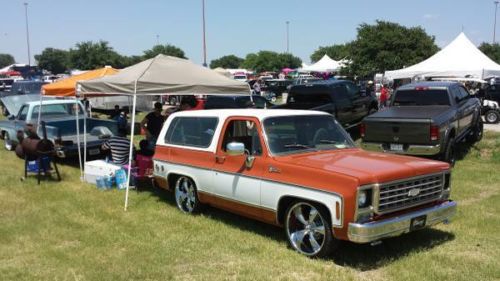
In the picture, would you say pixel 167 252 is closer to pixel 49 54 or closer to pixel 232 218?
pixel 232 218

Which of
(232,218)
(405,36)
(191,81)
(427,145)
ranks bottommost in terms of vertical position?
(232,218)

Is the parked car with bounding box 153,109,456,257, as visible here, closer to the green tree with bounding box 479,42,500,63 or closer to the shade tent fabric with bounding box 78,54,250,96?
the shade tent fabric with bounding box 78,54,250,96

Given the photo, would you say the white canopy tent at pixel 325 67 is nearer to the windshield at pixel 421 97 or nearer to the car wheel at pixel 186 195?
the windshield at pixel 421 97

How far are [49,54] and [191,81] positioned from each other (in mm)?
114908

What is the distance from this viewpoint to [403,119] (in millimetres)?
10695

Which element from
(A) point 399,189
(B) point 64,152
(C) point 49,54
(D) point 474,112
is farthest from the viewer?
(C) point 49,54

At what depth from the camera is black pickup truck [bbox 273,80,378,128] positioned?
1497 centimetres

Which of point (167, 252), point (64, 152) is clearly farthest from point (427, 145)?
point (64, 152)

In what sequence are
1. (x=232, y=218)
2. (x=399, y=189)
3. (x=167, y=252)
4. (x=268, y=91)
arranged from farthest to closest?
(x=268, y=91) < (x=232, y=218) < (x=167, y=252) < (x=399, y=189)

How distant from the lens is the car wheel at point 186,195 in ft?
25.4

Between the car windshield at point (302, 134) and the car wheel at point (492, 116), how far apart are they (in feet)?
46.5

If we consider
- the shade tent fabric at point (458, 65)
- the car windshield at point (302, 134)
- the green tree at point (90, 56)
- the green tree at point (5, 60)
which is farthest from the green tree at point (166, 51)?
the green tree at point (5, 60)

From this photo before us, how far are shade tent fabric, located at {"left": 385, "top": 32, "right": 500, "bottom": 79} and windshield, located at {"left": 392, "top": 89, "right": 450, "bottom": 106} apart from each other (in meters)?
9.91

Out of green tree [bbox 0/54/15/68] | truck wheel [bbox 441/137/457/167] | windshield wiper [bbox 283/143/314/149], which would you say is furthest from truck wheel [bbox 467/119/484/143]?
green tree [bbox 0/54/15/68]
